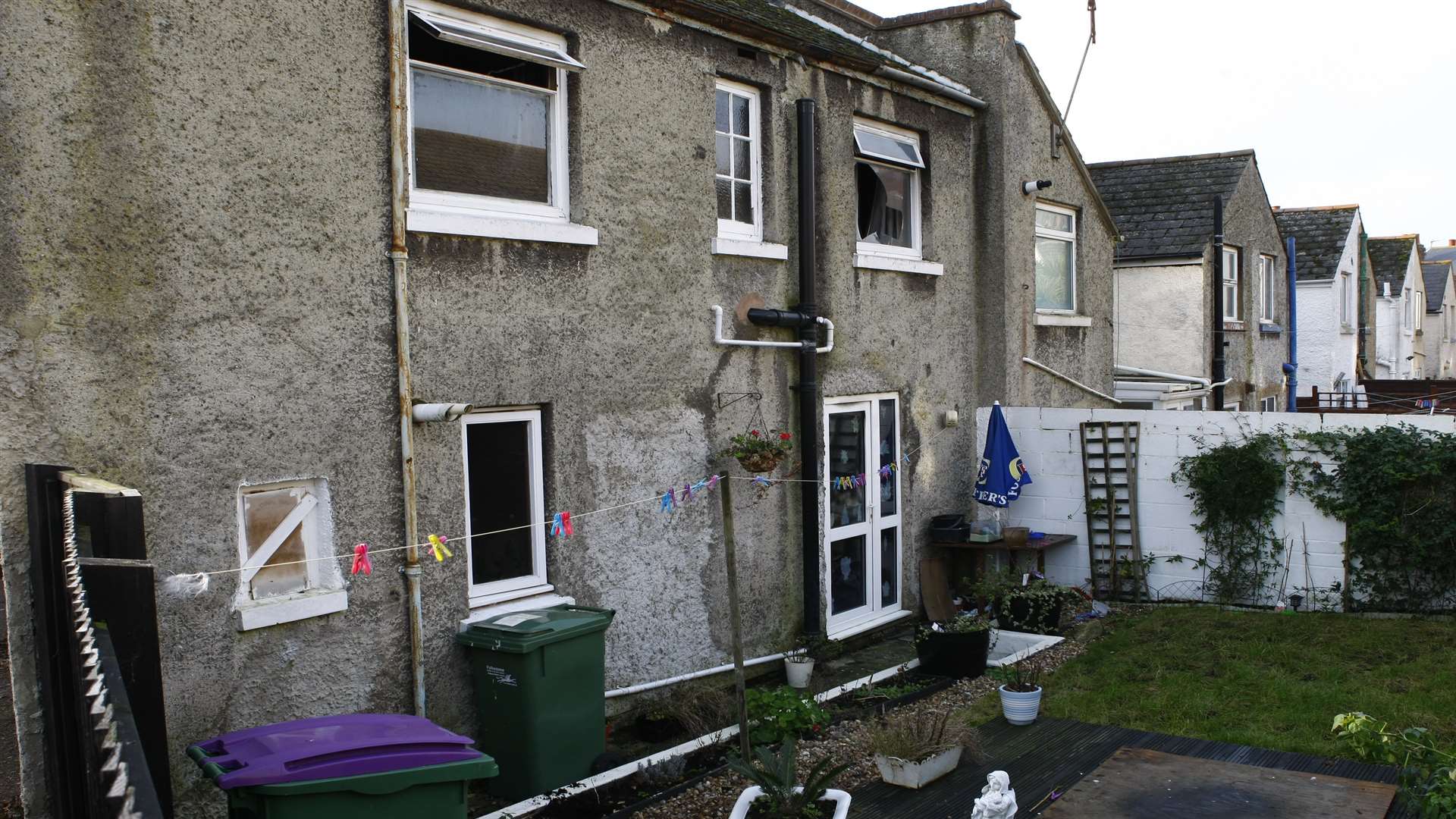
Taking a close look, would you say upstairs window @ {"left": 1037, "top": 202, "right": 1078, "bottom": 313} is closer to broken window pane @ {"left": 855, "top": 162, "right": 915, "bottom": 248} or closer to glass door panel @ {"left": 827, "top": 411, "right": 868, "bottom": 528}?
broken window pane @ {"left": 855, "top": 162, "right": 915, "bottom": 248}

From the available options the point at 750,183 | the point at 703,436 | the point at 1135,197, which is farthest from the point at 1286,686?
the point at 1135,197

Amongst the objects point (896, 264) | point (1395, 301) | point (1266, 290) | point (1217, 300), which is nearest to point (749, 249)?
point (896, 264)

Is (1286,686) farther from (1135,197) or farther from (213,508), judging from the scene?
(1135,197)

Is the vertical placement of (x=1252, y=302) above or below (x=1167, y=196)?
below

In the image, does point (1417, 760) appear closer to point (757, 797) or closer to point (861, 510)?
point (757, 797)

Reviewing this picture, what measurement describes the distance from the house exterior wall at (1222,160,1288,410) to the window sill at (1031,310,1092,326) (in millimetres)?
5216

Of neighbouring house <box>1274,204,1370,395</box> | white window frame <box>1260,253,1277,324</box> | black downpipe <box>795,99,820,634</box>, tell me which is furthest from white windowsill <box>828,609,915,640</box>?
neighbouring house <box>1274,204,1370,395</box>

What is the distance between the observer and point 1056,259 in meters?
13.8

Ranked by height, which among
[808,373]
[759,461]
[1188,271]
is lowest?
[759,461]

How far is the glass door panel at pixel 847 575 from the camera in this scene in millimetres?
10367

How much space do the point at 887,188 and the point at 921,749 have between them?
6.03 m

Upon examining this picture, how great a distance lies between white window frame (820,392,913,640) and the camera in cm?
1013

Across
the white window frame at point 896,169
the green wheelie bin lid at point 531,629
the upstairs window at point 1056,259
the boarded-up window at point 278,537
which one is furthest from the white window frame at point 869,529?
the boarded-up window at point 278,537

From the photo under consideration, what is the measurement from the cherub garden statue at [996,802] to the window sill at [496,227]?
4212 millimetres
